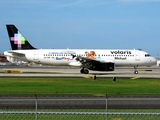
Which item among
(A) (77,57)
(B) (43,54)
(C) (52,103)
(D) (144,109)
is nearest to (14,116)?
(C) (52,103)

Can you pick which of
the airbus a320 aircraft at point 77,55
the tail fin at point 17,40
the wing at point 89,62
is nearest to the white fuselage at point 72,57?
the airbus a320 aircraft at point 77,55

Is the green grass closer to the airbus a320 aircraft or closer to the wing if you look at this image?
the wing

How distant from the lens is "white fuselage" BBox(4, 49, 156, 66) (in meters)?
58.7

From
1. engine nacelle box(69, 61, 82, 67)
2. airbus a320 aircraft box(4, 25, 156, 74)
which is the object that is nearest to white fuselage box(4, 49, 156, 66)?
airbus a320 aircraft box(4, 25, 156, 74)

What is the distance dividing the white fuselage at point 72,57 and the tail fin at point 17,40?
1.39 meters

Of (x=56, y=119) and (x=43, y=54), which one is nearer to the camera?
(x=56, y=119)

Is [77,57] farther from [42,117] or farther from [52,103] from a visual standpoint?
[42,117]

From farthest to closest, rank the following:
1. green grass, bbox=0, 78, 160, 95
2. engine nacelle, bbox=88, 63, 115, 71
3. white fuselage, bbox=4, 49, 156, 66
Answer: white fuselage, bbox=4, 49, 156, 66 → engine nacelle, bbox=88, 63, 115, 71 → green grass, bbox=0, 78, 160, 95

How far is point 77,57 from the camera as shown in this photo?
2184 inches

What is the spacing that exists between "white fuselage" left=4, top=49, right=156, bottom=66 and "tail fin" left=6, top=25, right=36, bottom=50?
1.39 m

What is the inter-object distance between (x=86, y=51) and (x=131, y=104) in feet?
128

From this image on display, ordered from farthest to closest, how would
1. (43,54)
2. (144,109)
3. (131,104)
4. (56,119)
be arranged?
(43,54), (131,104), (144,109), (56,119)

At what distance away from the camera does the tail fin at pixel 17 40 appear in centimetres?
6069

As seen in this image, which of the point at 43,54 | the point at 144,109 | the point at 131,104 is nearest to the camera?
the point at 144,109
